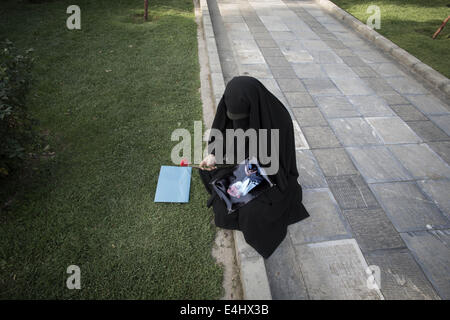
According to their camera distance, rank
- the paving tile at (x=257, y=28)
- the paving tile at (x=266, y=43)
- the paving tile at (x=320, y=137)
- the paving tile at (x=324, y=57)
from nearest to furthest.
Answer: the paving tile at (x=320, y=137), the paving tile at (x=324, y=57), the paving tile at (x=266, y=43), the paving tile at (x=257, y=28)

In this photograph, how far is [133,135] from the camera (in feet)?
15.6

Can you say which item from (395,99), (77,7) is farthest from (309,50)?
(77,7)

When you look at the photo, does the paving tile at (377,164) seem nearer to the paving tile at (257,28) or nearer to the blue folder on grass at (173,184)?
the blue folder on grass at (173,184)

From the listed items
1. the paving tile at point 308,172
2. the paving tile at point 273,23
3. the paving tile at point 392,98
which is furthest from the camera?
the paving tile at point 273,23

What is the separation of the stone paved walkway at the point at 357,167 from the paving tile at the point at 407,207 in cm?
1

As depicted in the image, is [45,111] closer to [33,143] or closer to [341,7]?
[33,143]

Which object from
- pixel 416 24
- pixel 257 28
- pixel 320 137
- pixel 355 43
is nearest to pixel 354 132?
pixel 320 137

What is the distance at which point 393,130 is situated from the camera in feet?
16.8

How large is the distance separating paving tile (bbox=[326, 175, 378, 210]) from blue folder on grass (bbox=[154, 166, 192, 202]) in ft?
7.22

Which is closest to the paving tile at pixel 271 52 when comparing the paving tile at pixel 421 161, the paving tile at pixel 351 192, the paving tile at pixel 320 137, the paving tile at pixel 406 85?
the paving tile at pixel 406 85

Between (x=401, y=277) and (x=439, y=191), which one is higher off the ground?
(x=439, y=191)

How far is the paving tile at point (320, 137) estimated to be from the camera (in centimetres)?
476

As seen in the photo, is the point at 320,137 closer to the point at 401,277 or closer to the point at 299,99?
the point at 299,99

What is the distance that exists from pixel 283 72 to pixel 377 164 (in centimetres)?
344
